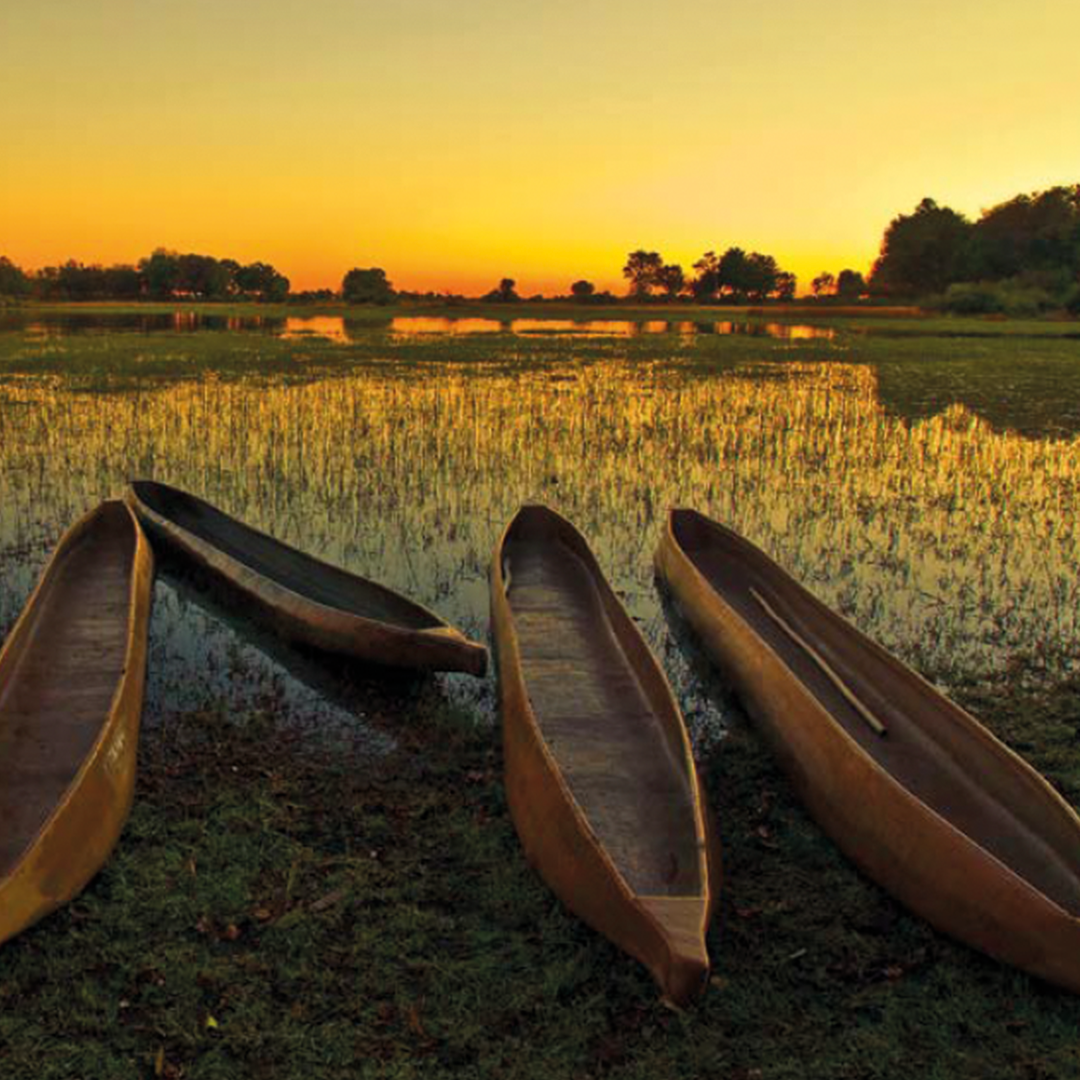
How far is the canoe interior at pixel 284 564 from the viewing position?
7.84 meters

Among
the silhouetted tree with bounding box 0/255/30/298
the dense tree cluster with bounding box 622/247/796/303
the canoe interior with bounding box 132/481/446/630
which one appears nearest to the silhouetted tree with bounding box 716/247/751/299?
the dense tree cluster with bounding box 622/247/796/303

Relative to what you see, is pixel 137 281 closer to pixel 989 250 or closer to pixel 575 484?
pixel 989 250

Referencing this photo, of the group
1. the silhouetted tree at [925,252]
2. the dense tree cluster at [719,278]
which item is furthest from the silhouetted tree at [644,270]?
→ the silhouetted tree at [925,252]

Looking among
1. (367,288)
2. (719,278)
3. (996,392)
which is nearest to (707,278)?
Answer: (719,278)

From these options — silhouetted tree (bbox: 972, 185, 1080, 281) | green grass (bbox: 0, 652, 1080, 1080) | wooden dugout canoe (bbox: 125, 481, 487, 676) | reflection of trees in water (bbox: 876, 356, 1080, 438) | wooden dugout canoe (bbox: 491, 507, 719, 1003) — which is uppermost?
silhouetted tree (bbox: 972, 185, 1080, 281)

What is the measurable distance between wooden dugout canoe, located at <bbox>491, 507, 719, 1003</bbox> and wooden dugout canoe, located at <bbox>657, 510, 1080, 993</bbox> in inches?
34.0

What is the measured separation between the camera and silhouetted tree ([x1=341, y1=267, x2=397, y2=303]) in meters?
124

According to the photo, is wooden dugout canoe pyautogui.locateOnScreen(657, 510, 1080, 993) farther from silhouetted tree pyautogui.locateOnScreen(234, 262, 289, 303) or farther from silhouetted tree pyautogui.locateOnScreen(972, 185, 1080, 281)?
silhouetted tree pyautogui.locateOnScreen(234, 262, 289, 303)

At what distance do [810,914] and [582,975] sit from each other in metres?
1.34

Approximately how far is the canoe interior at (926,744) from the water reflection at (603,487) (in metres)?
0.86

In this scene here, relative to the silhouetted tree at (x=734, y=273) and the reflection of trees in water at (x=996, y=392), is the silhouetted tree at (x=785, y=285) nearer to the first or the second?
the silhouetted tree at (x=734, y=273)

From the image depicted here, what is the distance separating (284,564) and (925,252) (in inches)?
4173

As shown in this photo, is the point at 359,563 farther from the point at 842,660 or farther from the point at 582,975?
the point at 582,975

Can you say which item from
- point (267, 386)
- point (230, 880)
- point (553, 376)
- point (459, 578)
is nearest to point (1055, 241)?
point (553, 376)
